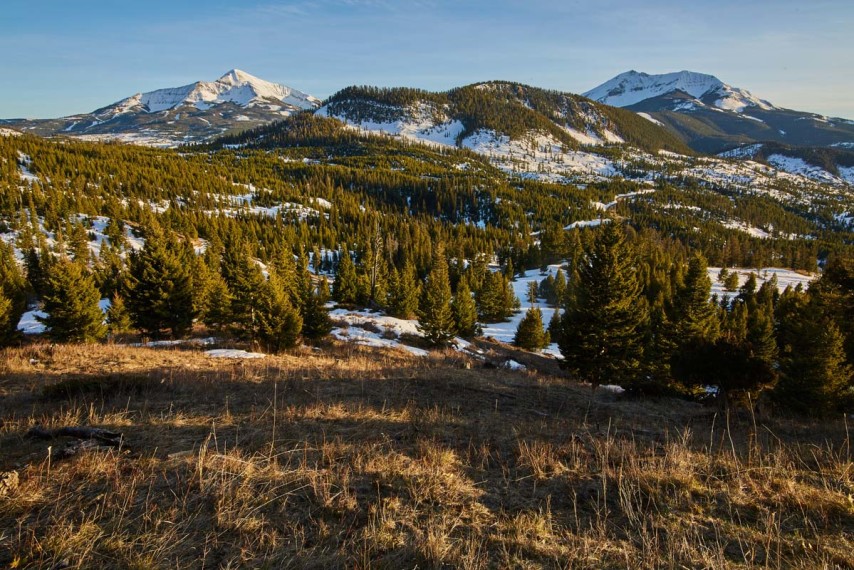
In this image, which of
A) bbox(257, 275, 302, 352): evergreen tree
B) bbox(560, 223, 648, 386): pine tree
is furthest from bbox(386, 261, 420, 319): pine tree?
bbox(560, 223, 648, 386): pine tree

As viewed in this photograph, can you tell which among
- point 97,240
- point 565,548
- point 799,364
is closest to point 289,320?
point 565,548

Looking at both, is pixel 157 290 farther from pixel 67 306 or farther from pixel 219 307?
pixel 219 307

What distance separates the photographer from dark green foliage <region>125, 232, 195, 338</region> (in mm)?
26703

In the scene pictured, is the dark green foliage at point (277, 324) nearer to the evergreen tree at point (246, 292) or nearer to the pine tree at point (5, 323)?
the evergreen tree at point (246, 292)

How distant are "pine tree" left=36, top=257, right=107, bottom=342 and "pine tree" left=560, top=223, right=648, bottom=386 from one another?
31095 millimetres

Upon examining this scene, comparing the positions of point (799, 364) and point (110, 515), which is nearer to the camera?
point (110, 515)

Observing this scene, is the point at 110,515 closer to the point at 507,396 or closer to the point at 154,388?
the point at 154,388

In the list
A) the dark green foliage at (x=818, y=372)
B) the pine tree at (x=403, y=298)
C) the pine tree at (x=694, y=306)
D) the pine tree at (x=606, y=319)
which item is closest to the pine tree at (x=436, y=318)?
the pine tree at (x=403, y=298)

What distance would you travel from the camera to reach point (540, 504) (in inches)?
165

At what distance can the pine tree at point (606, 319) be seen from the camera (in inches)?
902

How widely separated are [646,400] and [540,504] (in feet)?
34.0

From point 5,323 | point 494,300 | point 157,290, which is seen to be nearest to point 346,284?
point 494,300

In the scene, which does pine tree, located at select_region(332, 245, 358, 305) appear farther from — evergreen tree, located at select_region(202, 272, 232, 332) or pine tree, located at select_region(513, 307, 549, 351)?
pine tree, located at select_region(513, 307, 549, 351)

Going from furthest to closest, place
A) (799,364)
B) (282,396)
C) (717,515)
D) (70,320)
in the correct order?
(70,320) → (799,364) → (282,396) → (717,515)
